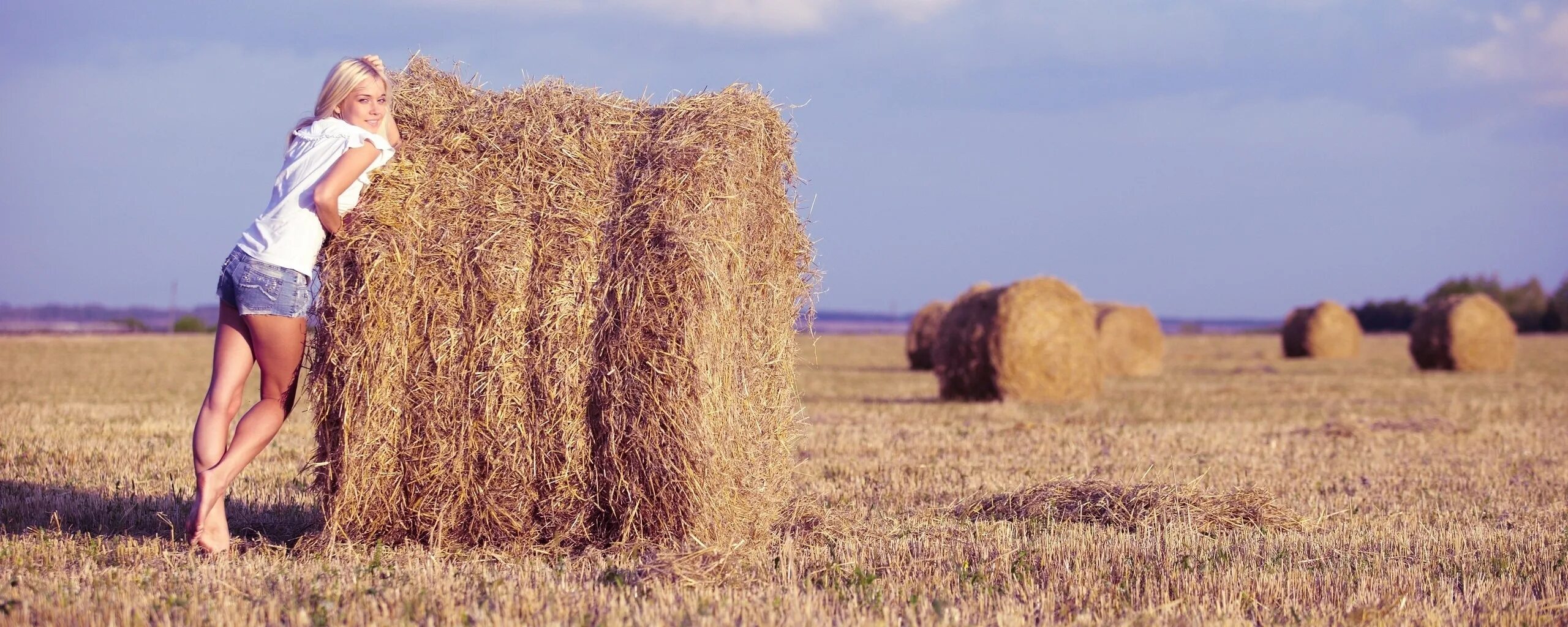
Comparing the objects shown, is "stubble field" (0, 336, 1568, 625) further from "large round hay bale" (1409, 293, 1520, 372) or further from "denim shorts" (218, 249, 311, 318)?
"large round hay bale" (1409, 293, 1520, 372)

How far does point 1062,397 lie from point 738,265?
452 inches

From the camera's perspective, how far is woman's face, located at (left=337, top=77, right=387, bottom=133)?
5125 mm

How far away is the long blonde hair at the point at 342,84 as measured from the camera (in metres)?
5.10

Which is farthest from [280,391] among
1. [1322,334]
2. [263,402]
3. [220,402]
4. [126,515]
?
[1322,334]

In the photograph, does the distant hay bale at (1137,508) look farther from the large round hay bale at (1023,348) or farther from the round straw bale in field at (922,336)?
the round straw bale in field at (922,336)

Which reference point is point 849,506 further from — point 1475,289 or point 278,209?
point 1475,289

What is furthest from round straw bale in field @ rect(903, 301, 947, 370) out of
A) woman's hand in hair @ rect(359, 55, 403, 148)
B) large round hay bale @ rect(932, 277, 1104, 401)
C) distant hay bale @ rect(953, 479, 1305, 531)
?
woman's hand in hair @ rect(359, 55, 403, 148)

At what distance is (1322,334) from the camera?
3228cm

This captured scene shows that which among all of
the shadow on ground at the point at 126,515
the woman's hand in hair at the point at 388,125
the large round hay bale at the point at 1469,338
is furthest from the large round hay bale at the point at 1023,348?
the large round hay bale at the point at 1469,338

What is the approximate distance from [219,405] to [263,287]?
57cm

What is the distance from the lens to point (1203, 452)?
9859 millimetres

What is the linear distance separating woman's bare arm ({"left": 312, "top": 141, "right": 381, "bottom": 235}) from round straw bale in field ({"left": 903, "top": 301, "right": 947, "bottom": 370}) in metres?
21.1

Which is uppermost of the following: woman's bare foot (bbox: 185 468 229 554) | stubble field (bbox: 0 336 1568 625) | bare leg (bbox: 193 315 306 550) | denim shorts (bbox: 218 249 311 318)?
denim shorts (bbox: 218 249 311 318)

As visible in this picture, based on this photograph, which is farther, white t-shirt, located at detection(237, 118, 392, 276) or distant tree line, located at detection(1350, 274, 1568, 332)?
distant tree line, located at detection(1350, 274, 1568, 332)
